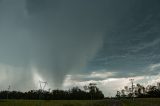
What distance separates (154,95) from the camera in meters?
172

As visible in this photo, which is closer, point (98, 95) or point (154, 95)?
point (154, 95)

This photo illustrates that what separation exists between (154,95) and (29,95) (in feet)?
330

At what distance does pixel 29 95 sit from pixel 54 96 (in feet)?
98.2

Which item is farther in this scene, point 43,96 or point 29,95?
point 29,95

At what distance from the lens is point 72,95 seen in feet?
598

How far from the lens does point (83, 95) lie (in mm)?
181750

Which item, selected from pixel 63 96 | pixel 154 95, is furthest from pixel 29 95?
pixel 154 95

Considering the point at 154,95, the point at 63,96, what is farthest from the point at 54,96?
the point at 154,95

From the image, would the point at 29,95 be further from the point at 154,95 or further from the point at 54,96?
the point at 154,95

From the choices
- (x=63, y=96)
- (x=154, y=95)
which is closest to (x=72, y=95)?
(x=63, y=96)

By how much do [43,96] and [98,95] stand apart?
44.7 meters

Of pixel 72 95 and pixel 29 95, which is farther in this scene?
pixel 29 95

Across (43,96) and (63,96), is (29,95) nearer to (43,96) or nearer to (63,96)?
(43,96)

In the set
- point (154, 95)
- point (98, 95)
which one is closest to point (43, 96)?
point (98, 95)
